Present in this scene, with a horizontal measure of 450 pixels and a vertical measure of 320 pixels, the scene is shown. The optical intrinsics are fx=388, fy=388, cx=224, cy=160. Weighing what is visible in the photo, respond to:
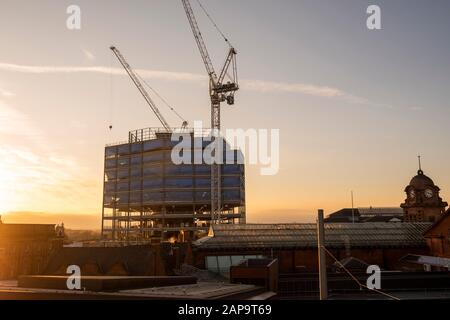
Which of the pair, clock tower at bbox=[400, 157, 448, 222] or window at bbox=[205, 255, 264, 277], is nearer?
window at bbox=[205, 255, 264, 277]

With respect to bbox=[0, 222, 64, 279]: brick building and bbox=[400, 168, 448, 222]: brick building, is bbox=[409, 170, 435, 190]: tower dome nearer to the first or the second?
bbox=[400, 168, 448, 222]: brick building

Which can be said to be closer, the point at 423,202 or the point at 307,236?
the point at 307,236

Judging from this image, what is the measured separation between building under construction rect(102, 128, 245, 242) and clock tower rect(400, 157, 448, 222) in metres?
68.1

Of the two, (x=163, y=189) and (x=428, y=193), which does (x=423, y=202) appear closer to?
(x=428, y=193)

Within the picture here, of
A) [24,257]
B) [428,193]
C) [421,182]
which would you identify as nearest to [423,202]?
[428,193]

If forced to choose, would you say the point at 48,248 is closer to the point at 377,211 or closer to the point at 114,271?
the point at 114,271

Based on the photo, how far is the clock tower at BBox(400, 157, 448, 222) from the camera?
80062 mm

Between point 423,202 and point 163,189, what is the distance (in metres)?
85.7

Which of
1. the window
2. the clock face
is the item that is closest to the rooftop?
the window

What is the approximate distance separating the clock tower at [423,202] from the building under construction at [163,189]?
68.1m

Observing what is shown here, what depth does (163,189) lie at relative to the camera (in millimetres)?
138500

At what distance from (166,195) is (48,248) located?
83.1 metres

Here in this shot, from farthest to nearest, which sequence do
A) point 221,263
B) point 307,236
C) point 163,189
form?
point 163,189
point 307,236
point 221,263
